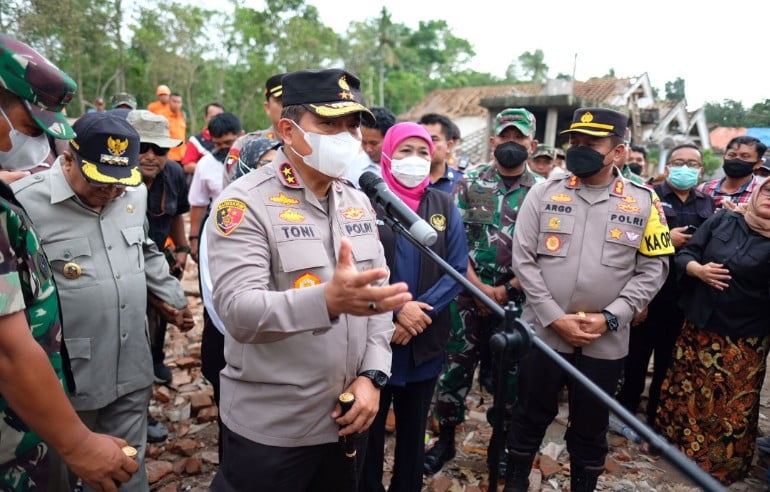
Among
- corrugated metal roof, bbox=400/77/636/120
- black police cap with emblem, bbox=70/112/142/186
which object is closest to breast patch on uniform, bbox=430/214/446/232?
black police cap with emblem, bbox=70/112/142/186

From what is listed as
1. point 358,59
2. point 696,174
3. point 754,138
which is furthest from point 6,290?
point 358,59

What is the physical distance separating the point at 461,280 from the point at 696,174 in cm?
381

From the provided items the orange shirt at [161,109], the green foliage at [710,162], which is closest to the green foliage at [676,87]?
the green foliage at [710,162]

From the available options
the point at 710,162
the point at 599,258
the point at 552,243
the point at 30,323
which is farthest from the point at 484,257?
the point at 710,162

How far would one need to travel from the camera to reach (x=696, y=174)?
4.27 meters

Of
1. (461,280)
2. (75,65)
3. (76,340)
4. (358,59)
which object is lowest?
(76,340)

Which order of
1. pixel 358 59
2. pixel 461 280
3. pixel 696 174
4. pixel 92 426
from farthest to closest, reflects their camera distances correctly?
pixel 358 59, pixel 696 174, pixel 92 426, pixel 461 280

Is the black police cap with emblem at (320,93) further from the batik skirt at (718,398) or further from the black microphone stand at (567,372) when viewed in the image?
the batik skirt at (718,398)

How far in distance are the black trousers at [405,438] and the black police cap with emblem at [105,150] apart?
1771mm

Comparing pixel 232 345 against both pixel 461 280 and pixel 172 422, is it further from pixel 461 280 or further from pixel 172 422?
pixel 172 422

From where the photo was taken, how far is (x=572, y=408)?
9.62 ft

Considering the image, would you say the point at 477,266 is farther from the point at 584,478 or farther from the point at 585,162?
the point at 584,478

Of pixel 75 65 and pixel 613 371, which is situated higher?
pixel 75 65

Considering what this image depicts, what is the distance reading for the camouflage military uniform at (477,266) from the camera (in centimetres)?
361
